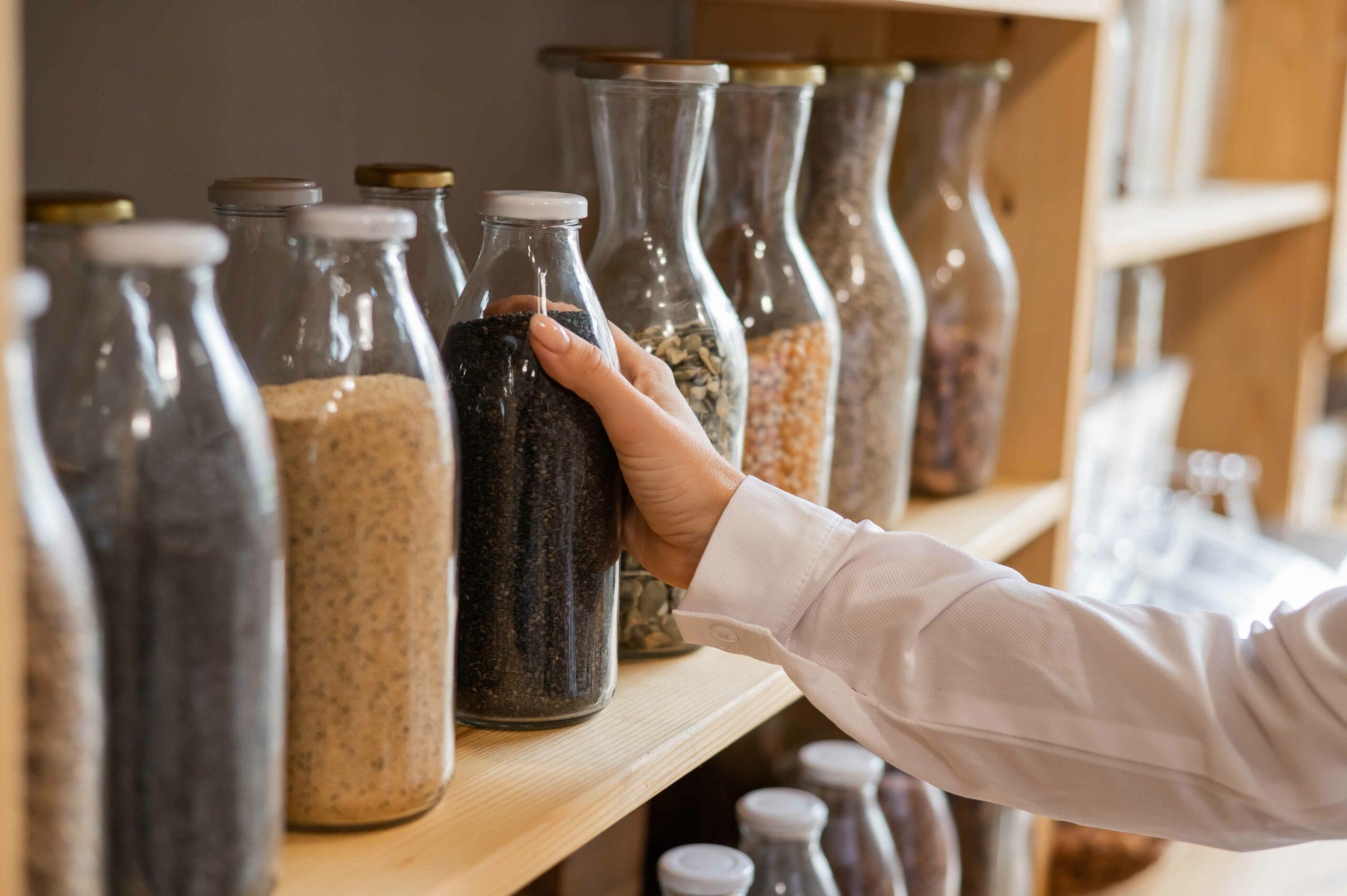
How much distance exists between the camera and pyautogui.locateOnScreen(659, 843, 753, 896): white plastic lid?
88cm

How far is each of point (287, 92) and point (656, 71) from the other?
23 centimetres

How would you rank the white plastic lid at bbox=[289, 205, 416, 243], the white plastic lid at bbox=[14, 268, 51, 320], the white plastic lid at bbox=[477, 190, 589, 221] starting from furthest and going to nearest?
the white plastic lid at bbox=[477, 190, 589, 221] → the white plastic lid at bbox=[289, 205, 416, 243] → the white plastic lid at bbox=[14, 268, 51, 320]

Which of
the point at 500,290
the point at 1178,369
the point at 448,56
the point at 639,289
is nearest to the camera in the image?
the point at 500,290

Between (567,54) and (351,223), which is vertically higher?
(567,54)

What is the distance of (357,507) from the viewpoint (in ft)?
1.62

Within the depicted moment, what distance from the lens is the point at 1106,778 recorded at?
0.75 meters

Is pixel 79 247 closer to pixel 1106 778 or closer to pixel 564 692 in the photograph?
pixel 564 692

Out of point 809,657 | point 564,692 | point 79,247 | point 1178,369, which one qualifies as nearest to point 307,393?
point 79,247

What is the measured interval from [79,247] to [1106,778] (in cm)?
59

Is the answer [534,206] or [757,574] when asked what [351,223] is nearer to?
[534,206]

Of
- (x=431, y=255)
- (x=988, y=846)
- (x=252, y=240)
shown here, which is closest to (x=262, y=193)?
(x=252, y=240)

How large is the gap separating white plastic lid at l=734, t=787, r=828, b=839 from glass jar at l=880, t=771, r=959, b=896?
19 centimetres

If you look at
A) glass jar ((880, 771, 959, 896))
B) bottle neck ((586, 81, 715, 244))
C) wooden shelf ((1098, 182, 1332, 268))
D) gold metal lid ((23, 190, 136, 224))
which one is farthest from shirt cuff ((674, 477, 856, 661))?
wooden shelf ((1098, 182, 1332, 268))

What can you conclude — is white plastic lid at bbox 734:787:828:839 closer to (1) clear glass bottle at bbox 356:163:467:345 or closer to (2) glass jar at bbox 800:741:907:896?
(2) glass jar at bbox 800:741:907:896
